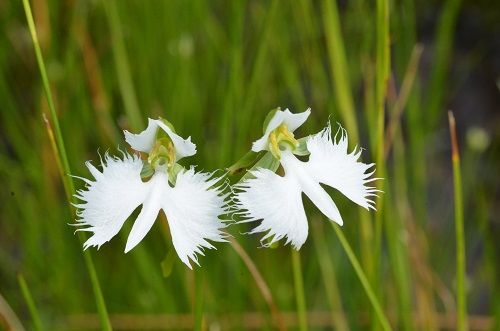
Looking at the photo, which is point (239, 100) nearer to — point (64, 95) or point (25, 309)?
point (64, 95)

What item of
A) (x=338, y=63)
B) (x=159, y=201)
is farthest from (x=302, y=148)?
(x=338, y=63)

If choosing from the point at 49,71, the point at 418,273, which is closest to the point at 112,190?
the point at 418,273

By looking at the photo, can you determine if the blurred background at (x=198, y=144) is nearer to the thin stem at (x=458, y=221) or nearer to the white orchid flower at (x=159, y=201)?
the thin stem at (x=458, y=221)

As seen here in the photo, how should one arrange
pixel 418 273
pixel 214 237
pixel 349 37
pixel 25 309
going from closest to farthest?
1. pixel 214 237
2. pixel 418 273
3. pixel 25 309
4. pixel 349 37

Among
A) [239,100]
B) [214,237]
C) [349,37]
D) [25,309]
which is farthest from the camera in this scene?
[349,37]

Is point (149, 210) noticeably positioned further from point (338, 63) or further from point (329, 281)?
point (329, 281)

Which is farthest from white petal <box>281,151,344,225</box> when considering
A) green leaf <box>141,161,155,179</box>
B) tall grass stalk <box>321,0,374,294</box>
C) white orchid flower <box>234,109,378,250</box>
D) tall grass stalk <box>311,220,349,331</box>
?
tall grass stalk <box>311,220,349,331</box>

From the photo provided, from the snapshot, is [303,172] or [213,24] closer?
[303,172]

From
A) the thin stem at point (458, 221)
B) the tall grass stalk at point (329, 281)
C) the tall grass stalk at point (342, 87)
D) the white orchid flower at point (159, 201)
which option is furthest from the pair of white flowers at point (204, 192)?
the tall grass stalk at point (329, 281)
